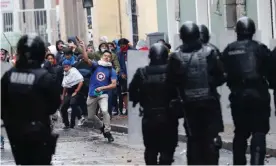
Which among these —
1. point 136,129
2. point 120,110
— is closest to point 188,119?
point 136,129

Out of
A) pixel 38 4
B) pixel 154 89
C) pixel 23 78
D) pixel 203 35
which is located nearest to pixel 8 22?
pixel 38 4

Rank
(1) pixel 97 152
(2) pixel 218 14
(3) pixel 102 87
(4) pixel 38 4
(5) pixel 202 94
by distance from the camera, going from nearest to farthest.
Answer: (5) pixel 202 94 < (1) pixel 97 152 < (3) pixel 102 87 < (2) pixel 218 14 < (4) pixel 38 4

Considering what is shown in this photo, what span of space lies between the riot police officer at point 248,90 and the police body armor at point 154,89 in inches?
31.2

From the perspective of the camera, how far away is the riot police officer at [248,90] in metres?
10.3

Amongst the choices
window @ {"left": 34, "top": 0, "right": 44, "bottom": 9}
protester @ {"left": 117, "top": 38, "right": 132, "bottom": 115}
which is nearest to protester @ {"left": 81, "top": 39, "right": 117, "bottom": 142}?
protester @ {"left": 117, "top": 38, "right": 132, "bottom": 115}

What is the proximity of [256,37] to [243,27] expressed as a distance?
4190 millimetres

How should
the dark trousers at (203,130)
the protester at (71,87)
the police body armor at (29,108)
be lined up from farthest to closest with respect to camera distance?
1. the protester at (71,87)
2. the dark trousers at (203,130)
3. the police body armor at (29,108)

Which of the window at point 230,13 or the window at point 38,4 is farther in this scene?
the window at point 38,4

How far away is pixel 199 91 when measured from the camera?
9945 millimetres

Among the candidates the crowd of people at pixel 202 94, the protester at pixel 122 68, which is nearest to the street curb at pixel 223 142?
the protester at pixel 122 68

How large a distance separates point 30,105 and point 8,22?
27867 millimetres

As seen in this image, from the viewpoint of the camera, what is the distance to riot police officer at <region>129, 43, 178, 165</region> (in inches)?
401

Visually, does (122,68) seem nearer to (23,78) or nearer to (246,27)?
(246,27)

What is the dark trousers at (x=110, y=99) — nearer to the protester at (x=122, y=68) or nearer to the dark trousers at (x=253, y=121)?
the protester at (x=122, y=68)
